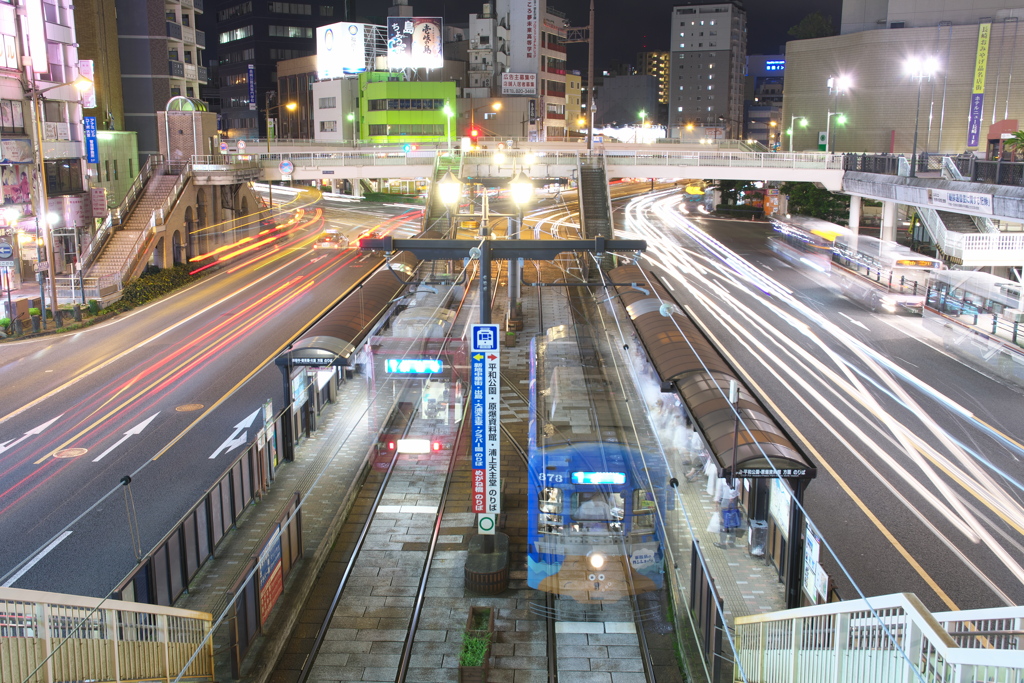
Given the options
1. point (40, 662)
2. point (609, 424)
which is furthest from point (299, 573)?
point (40, 662)

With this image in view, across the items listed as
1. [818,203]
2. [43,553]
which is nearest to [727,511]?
[43,553]

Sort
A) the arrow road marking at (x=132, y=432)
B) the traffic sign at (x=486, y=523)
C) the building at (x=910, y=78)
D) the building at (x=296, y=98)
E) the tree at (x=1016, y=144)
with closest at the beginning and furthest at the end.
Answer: the traffic sign at (x=486, y=523) → the arrow road marking at (x=132, y=432) → the tree at (x=1016, y=144) → the building at (x=910, y=78) → the building at (x=296, y=98)

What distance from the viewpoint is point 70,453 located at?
18766 mm

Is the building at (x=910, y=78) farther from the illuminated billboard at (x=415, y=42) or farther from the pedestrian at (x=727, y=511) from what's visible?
the pedestrian at (x=727, y=511)

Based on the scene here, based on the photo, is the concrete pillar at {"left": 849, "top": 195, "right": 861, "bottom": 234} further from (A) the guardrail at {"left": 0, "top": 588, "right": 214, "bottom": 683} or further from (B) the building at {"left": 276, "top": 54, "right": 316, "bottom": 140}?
(B) the building at {"left": 276, "top": 54, "right": 316, "bottom": 140}

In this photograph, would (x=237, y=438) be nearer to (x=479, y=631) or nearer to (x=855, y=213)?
(x=479, y=631)

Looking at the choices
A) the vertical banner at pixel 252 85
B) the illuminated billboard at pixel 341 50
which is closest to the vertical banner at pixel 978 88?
the illuminated billboard at pixel 341 50

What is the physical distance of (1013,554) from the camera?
14.6 m

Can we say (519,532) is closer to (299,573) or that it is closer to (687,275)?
(299,573)

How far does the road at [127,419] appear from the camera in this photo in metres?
14.8

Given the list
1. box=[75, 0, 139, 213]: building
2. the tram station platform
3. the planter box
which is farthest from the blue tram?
box=[75, 0, 139, 213]: building

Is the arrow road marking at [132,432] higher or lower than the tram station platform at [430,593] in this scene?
higher

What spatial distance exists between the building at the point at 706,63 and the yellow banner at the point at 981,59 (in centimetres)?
9908

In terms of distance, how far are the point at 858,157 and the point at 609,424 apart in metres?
35.1
